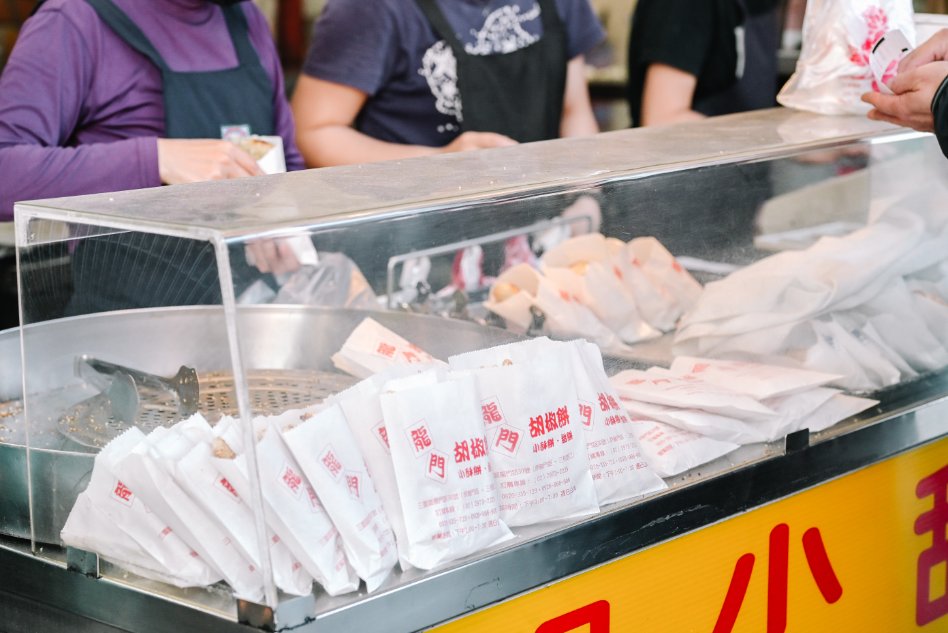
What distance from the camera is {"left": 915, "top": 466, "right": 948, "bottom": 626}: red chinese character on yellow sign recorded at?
1887 millimetres

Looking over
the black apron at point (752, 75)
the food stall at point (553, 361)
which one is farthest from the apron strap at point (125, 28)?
the black apron at point (752, 75)

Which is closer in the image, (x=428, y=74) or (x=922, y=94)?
(x=922, y=94)

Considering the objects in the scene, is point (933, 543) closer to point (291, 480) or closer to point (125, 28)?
point (291, 480)

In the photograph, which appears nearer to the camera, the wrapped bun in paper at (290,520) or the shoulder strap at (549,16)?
the wrapped bun in paper at (290,520)

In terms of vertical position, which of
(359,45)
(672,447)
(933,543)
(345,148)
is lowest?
(933,543)

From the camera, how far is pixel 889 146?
1.89m

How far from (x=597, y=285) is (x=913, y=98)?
1.83 feet

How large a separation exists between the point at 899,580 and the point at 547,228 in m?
0.85

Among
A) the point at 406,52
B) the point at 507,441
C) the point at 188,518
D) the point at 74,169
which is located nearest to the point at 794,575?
the point at 507,441

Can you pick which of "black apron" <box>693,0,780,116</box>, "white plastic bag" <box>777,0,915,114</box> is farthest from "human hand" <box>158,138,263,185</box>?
"black apron" <box>693,0,780,116</box>

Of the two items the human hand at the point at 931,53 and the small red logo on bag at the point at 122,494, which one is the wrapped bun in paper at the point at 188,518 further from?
the human hand at the point at 931,53

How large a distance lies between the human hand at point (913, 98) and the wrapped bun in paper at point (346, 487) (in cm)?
103

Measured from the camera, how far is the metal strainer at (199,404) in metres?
1.30

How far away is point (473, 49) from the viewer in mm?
2541
